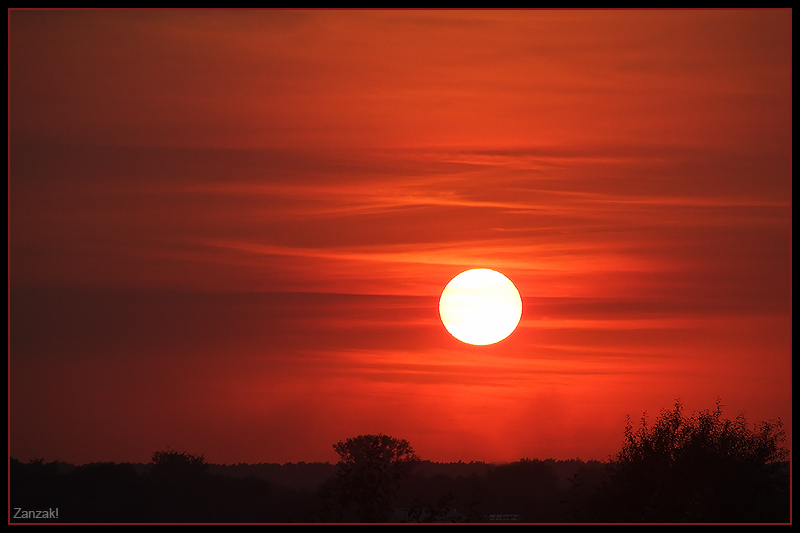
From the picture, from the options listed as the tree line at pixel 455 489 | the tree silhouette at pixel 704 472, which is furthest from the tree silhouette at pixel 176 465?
the tree silhouette at pixel 704 472

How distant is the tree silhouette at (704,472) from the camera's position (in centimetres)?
3173

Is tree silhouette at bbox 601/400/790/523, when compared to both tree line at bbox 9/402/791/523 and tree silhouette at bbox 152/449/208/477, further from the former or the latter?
tree silhouette at bbox 152/449/208/477

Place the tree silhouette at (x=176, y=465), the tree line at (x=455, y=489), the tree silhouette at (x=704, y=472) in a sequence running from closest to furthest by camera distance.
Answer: the tree line at (x=455, y=489)
the tree silhouette at (x=704, y=472)
the tree silhouette at (x=176, y=465)

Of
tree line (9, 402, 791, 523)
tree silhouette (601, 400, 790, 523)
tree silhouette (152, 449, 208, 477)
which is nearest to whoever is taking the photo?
tree line (9, 402, 791, 523)

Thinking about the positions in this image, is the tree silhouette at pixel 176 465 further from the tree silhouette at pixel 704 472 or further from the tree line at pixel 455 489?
the tree silhouette at pixel 704 472

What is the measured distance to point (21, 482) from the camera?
68.1 metres

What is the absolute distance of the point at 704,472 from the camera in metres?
35.1

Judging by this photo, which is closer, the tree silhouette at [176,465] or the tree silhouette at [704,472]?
the tree silhouette at [704,472]

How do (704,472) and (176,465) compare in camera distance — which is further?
(176,465)

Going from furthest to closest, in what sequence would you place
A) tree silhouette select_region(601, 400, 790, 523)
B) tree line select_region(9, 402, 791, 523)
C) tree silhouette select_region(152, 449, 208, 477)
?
tree silhouette select_region(152, 449, 208, 477)
tree silhouette select_region(601, 400, 790, 523)
tree line select_region(9, 402, 791, 523)

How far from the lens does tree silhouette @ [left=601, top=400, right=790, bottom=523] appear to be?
31734 millimetres

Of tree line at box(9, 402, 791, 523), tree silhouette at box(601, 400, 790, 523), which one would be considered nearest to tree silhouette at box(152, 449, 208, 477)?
tree line at box(9, 402, 791, 523)

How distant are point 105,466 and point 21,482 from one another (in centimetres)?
1201
